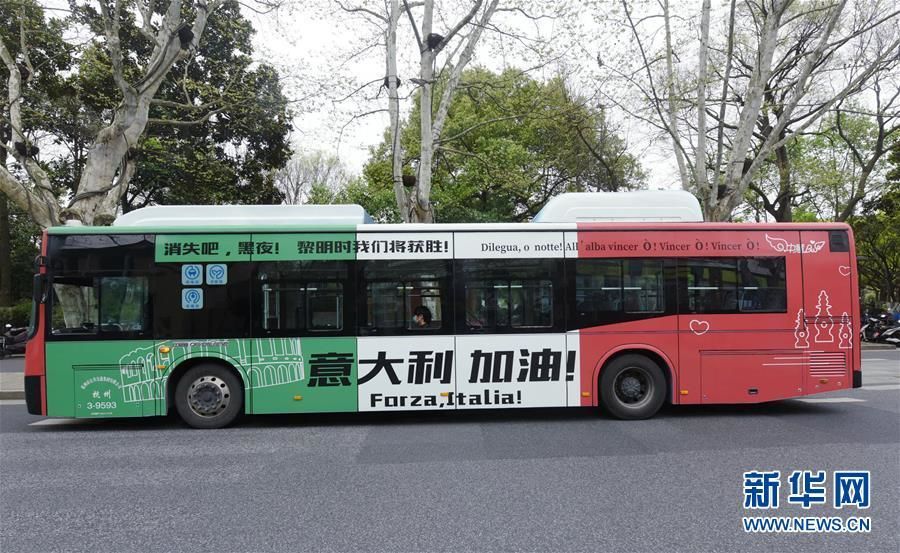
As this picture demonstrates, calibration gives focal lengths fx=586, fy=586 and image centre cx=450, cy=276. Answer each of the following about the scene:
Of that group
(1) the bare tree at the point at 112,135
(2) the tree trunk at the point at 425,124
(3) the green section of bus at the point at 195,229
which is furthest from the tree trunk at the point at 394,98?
(3) the green section of bus at the point at 195,229

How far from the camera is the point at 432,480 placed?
5.34 metres

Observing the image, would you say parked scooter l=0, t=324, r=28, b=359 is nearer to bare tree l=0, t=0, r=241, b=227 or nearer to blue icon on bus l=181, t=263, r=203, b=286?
bare tree l=0, t=0, r=241, b=227

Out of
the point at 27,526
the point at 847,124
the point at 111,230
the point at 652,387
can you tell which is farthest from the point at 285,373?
the point at 847,124

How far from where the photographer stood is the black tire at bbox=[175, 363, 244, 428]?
307 inches

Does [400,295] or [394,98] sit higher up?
[394,98]

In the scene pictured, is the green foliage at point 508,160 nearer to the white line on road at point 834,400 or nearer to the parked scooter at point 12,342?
the parked scooter at point 12,342

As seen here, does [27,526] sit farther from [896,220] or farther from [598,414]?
[896,220]

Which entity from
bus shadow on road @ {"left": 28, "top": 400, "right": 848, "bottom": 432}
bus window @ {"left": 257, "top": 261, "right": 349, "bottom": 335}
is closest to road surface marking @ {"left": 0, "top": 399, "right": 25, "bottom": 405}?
bus shadow on road @ {"left": 28, "top": 400, "right": 848, "bottom": 432}

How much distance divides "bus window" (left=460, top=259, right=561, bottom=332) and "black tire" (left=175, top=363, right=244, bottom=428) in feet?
10.8

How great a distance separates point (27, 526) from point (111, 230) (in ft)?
14.3

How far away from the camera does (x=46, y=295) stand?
7.63 metres

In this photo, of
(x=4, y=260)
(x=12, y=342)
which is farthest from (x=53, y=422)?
(x=4, y=260)

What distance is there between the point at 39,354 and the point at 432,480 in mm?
5701

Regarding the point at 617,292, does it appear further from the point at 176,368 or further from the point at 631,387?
the point at 176,368
